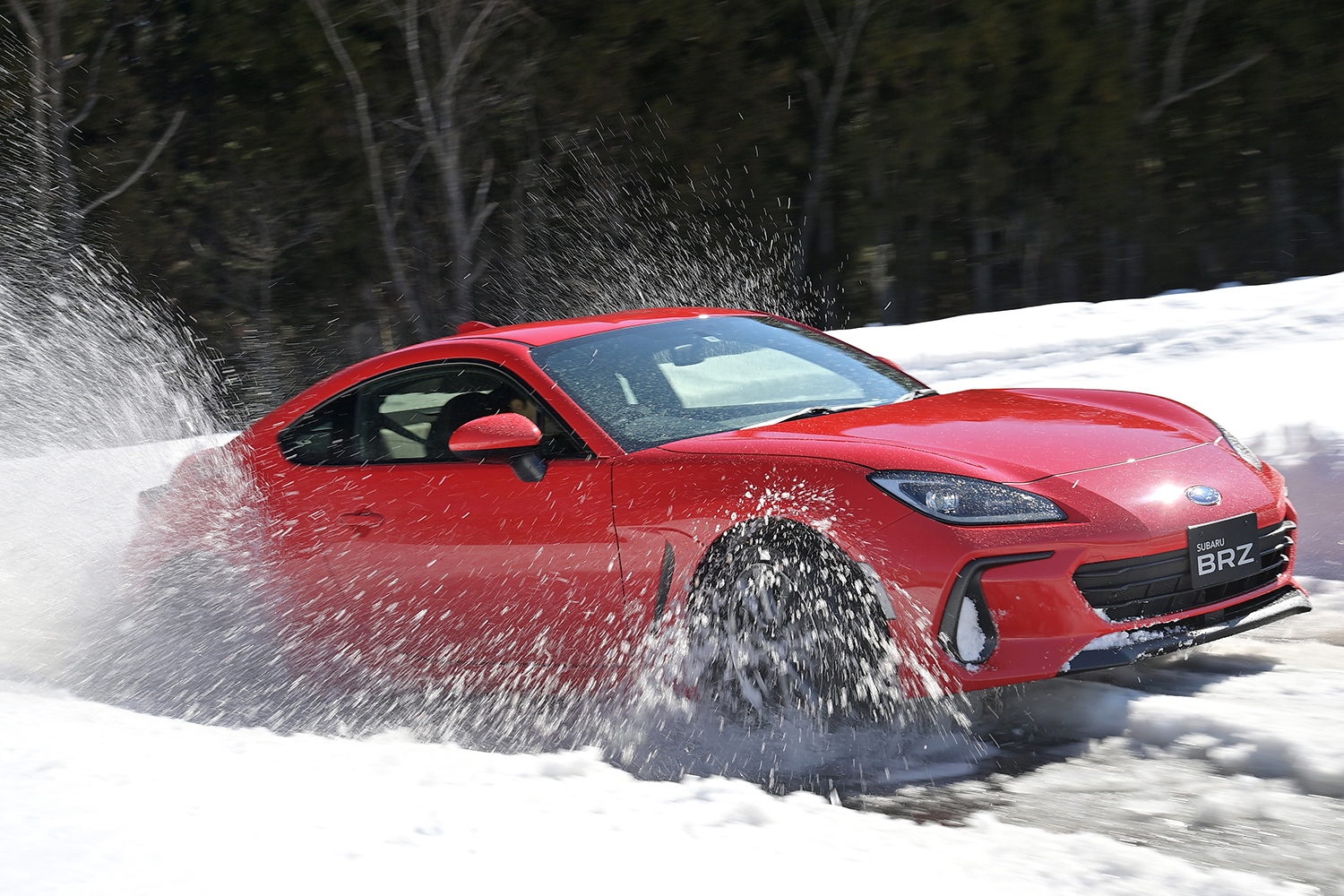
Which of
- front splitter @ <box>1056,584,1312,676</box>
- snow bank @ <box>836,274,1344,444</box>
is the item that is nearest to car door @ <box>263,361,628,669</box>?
front splitter @ <box>1056,584,1312,676</box>

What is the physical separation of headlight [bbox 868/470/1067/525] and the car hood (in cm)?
4

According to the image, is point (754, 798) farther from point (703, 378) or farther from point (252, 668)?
point (252, 668)

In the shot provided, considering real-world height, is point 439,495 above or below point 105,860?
above

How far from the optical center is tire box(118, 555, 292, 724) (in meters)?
4.48

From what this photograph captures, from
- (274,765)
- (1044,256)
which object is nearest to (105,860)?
(274,765)

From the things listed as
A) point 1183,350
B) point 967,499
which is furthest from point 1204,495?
point 1183,350

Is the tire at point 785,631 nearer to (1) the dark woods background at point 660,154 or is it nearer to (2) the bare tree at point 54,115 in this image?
(1) the dark woods background at point 660,154

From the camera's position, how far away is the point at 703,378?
4.21 meters

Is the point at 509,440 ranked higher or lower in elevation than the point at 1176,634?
higher

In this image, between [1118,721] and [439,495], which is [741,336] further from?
[1118,721]

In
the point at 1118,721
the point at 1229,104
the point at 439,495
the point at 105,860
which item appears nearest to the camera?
the point at 105,860

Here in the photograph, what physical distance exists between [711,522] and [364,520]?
141 cm

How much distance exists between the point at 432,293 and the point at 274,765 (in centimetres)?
1718

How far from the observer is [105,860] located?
2.12 m
